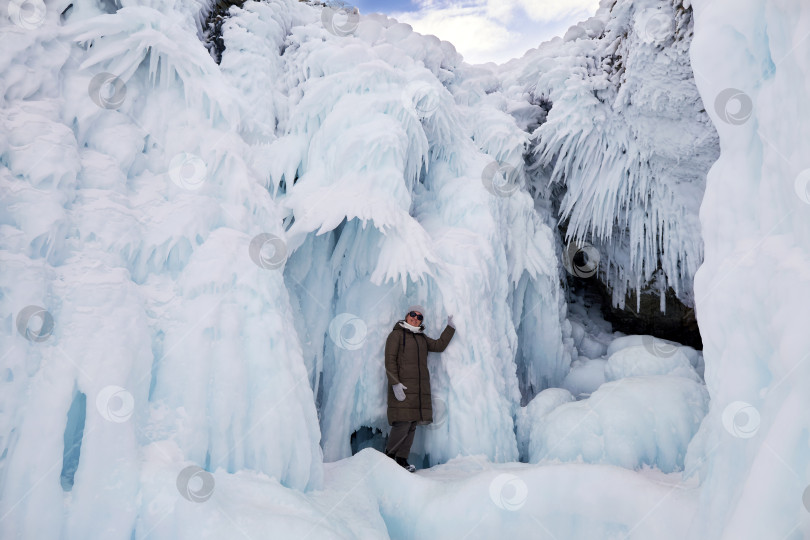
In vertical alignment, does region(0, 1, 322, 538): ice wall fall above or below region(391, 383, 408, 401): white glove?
above

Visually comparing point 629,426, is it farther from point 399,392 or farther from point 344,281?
point 344,281

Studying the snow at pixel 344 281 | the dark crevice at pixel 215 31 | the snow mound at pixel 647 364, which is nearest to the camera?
the snow at pixel 344 281

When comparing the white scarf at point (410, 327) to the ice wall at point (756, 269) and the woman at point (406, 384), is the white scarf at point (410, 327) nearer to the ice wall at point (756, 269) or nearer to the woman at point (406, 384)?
the woman at point (406, 384)

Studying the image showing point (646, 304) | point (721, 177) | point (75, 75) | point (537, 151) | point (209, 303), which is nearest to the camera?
point (721, 177)

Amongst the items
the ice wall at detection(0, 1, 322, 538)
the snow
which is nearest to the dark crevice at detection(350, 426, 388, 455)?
the snow

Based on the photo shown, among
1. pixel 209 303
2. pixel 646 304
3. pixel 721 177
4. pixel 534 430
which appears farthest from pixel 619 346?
pixel 209 303

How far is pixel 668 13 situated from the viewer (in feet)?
15.7

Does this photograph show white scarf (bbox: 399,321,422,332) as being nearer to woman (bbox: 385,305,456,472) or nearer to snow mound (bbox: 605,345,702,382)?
woman (bbox: 385,305,456,472)

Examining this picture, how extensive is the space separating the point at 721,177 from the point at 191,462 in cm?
296

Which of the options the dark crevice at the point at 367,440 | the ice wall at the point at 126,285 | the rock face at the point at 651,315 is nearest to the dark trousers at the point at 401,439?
the dark crevice at the point at 367,440

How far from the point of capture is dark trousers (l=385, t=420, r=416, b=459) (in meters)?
3.90

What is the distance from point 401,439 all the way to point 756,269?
109 inches

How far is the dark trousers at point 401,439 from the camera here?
390 centimetres

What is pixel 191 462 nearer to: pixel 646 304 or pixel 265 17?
pixel 265 17
